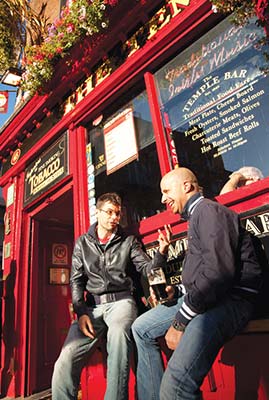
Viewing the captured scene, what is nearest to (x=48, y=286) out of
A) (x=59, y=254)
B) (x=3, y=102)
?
(x=59, y=254)

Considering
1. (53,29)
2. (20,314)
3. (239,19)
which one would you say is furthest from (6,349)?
(239,19)

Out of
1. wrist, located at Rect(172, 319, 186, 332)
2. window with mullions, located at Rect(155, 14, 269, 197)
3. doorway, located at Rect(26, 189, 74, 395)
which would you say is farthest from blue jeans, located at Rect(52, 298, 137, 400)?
doorway, located at Rect(26, 189, 74, 395)

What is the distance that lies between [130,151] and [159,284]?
2.07 metres

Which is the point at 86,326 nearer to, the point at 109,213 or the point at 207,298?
the point at 109,213

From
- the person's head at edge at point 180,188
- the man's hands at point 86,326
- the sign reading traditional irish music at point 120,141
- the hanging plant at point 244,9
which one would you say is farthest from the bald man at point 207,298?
the hanging plant at point 244,9

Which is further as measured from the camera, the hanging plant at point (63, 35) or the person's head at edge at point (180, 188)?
the hanging plant at point (63, 35)

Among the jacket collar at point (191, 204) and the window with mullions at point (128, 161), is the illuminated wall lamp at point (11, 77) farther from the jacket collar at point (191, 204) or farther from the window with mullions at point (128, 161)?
the jacket collar at point (191, 204)

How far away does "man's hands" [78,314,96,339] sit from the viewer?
252 cm

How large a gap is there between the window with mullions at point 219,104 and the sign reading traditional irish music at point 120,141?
57 cm

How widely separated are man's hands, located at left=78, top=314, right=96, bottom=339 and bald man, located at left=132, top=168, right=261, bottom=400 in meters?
0.64

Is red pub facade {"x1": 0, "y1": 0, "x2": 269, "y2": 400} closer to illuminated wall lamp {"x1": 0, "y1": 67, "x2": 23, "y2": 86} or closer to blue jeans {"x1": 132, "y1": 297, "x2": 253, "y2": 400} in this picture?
blue jeans {"x1": 132, "y1": 297, "x2": 253, "y2": 400}

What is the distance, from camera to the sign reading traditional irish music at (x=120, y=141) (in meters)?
3.94

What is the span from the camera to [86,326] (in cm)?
255

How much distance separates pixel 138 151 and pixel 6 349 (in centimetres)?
430
